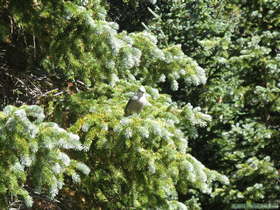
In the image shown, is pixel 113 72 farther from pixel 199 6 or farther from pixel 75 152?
pixel 199 6

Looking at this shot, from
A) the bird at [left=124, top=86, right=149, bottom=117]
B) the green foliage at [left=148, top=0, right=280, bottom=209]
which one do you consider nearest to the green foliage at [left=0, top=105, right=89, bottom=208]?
the bird at [left=124, top=86, right=149, bottom=117]

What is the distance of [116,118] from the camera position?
384 centimetres

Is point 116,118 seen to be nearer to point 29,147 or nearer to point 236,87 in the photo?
point 29,147

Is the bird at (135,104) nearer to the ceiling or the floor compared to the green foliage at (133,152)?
nearer to the ceiling

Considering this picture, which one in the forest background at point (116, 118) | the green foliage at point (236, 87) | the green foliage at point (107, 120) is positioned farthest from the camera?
the green foliage at point (236, 87)

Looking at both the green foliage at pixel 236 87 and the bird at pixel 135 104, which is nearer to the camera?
the bird at pixel 135 104

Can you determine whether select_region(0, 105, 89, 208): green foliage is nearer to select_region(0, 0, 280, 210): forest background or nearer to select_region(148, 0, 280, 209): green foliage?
select_region(0, 0, 280, 210): forest background

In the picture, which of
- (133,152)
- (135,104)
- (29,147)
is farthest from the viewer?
(135,104)

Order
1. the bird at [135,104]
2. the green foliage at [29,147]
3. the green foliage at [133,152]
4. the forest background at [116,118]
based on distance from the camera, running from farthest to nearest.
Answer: the bird at [135,104]
the green foliage at [133,152]
the forest background at [116,118]
the green foliage at [29,147]

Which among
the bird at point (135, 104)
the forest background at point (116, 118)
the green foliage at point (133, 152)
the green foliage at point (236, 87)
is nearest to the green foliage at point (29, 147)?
the forest background at point (116, 118)

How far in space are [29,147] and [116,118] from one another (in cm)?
94

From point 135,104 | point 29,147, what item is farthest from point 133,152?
point 29,147

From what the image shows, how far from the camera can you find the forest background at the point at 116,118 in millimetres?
3297

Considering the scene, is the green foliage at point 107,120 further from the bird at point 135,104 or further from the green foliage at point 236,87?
the green foliage at point 236,87
